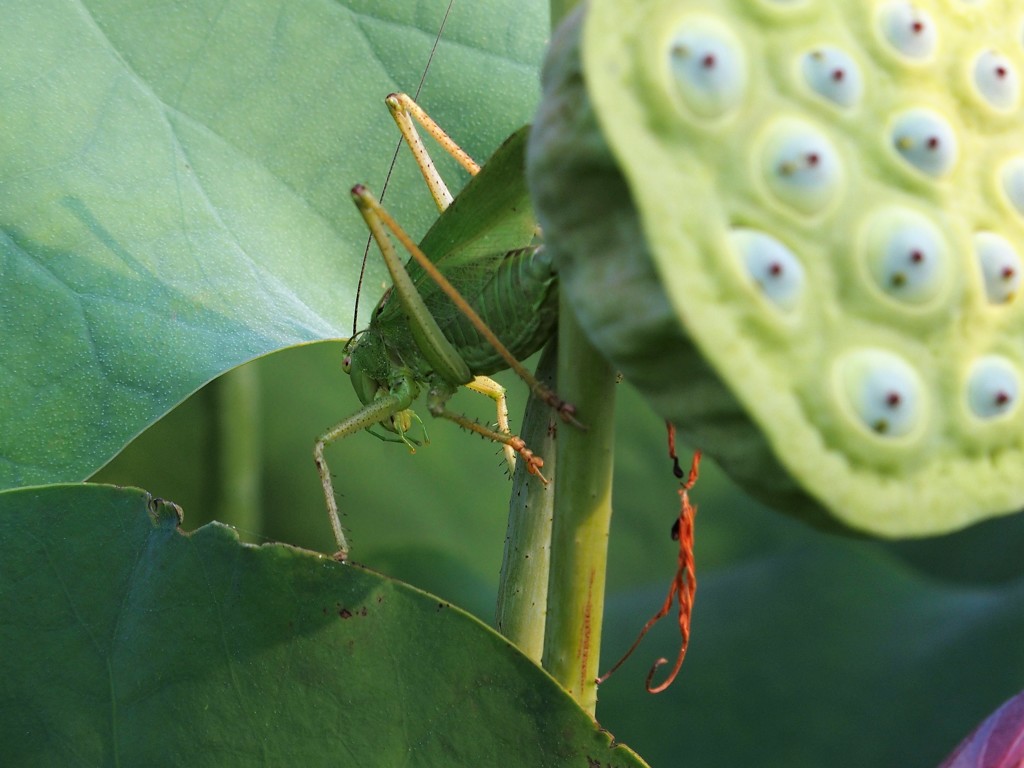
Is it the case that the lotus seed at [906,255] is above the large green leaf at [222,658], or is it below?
above

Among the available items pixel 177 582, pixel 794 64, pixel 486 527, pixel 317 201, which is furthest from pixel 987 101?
pixel 486 527

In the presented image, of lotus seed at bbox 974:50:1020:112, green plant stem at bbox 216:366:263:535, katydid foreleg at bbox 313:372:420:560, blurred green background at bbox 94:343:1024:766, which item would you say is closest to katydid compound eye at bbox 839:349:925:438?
lotus seed at bbox 974:50:1020:112

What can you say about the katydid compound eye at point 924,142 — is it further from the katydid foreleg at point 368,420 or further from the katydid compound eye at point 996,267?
the katydid foreleg at point 368,420

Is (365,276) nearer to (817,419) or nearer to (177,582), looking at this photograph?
(177,582)

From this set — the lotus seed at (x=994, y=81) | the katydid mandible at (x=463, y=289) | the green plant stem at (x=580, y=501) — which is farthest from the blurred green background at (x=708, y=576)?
the lotus seed at (x=994, y=81)

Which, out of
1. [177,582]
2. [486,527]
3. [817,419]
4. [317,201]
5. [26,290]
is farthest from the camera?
[486,527]
